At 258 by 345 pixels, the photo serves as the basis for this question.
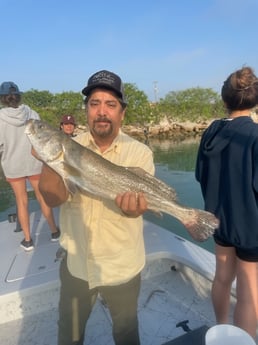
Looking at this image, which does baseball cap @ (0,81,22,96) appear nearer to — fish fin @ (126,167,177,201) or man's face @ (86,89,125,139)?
man's face @ (86,89,125,139)

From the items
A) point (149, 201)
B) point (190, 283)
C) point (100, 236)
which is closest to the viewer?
point (100, 236)

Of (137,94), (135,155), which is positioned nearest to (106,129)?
(135,155)

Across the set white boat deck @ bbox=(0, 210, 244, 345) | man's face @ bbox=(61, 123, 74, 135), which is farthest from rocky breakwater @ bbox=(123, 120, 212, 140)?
white boat deck @ bbox=(0, 210, 244, 345)

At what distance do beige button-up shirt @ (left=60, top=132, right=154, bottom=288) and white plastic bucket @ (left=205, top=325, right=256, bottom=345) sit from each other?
871mm

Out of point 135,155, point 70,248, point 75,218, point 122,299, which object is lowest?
point 122,299

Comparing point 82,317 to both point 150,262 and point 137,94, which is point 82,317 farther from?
point 137,94

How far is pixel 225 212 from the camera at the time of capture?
9.30ft

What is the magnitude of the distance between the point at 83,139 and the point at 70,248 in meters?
0.91

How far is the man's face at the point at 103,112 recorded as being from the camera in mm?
2531

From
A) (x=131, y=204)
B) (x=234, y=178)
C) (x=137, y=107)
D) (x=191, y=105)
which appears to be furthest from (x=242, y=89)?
(x=191, y=105)

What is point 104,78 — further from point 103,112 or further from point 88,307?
point 88,307

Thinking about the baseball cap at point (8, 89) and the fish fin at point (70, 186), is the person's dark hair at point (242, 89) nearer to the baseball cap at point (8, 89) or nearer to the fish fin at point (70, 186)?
the fish fin at point (70, 186)

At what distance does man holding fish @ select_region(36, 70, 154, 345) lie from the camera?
250 cm

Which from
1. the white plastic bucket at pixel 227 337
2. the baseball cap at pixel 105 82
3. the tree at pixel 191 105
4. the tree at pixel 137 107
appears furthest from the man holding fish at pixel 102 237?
the tree at pixel 191 105
